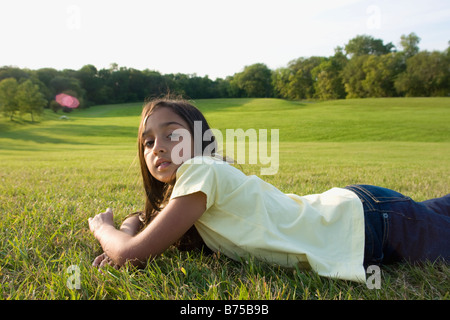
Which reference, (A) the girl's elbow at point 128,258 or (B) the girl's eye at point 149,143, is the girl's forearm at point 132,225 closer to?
(A) the girl's elbow at point 128,258

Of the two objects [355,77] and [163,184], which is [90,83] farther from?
[163,184]

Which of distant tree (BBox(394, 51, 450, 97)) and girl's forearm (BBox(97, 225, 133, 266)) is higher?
distant tree (BBox(394, 51, 450, 97))

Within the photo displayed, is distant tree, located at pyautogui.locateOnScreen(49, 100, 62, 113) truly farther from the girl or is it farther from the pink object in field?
the girl

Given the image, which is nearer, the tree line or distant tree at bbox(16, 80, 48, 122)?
distant tree at bbox(16, 80, 48, 122)

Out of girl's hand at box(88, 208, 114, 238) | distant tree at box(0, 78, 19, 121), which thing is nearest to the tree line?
distant tree at box(0, 78, 19, 121)

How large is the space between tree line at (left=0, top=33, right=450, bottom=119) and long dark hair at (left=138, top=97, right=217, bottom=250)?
123 feet

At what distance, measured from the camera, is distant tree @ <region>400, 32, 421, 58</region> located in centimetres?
5822

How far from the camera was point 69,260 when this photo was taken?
66.0 inches

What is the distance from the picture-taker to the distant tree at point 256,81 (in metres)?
80.6

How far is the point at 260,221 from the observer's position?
1.53 metres
